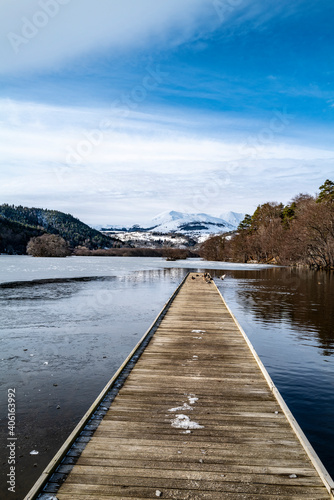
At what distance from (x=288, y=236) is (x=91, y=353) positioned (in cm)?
6831

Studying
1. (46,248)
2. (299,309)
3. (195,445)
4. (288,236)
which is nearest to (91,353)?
(195,445)

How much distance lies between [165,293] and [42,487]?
2643 cm

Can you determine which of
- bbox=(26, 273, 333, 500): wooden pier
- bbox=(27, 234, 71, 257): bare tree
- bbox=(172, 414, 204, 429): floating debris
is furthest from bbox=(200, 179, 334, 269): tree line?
bbox=(172, 414, 204, 429): floating debris

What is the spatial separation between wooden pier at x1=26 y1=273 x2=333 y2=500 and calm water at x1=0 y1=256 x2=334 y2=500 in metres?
1.27

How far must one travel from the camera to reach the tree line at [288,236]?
61250 mm

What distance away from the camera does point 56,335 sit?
1531 cm

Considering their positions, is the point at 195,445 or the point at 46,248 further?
the point at 46,248

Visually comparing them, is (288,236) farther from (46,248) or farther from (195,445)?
(46,248)

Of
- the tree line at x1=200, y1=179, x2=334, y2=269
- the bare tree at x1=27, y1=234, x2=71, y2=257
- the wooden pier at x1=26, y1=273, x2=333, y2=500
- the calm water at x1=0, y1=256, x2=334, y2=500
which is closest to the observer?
the wooden pier at x1=26, y1=273, x2=333, y2=500

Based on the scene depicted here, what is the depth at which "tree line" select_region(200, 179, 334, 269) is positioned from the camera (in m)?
61.2

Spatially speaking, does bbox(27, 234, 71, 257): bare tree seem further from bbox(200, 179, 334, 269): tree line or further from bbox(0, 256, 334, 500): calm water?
bbox(0, 256, 334, 500): calm water

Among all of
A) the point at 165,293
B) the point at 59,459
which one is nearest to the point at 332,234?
the point at 165,293

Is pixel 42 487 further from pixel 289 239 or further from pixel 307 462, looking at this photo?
pixel 289 239

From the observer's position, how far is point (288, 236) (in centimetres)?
7431
